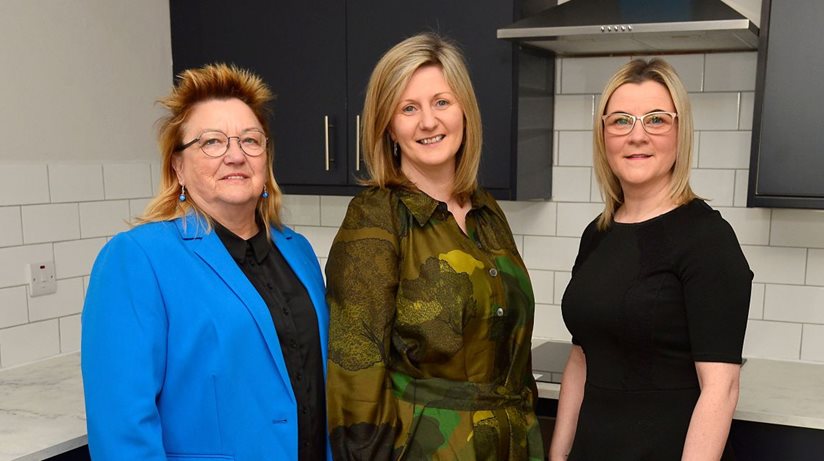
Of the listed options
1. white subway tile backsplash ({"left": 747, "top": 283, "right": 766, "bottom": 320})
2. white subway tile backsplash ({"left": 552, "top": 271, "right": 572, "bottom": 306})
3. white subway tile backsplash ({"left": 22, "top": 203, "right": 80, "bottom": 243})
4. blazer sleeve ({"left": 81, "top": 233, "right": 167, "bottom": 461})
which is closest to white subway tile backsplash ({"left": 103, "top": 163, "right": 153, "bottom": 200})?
white subway tile backsplash ({"left": 22, "top": 203, "right": 80, "bottom": 243})

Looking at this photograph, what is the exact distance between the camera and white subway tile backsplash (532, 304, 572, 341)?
2787 mm

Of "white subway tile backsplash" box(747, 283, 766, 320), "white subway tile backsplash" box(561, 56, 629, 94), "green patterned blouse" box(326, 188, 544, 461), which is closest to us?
"green patterned blouse" box(326, 188, 544, 461)

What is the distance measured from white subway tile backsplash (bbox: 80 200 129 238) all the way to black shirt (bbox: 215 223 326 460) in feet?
3.66

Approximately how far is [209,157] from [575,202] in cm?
151

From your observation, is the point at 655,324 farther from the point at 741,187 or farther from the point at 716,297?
the point at 741,187

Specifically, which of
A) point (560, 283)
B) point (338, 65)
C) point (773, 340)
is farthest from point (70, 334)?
point (773, 340)

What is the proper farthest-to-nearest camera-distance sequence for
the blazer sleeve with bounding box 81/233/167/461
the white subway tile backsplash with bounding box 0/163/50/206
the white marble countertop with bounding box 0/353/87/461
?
the white subway tile backsplash with bounding box 0/163/50/206 → the white marble countertop with bounding box 0/353/87/461 → the blazer sleeve with bounding box 81/233/167/461

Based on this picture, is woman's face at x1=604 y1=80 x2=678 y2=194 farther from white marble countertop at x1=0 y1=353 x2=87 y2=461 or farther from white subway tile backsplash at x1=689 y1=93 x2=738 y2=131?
white marble countertop at x1=0 y1=353 x2=87 y2=461

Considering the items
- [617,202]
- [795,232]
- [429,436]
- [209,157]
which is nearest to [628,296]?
[617,202]

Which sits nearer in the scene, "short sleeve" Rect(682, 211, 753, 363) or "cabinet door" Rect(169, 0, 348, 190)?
"short sleeve" Rect(682, 211, 753, 363)

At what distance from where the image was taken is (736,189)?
2.51 meters

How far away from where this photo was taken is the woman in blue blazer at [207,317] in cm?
144

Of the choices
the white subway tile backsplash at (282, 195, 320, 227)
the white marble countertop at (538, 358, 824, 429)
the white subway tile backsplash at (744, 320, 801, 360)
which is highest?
the white subway tile backsplash at (282, 195, 320, 227)

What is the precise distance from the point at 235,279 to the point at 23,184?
114 cm
